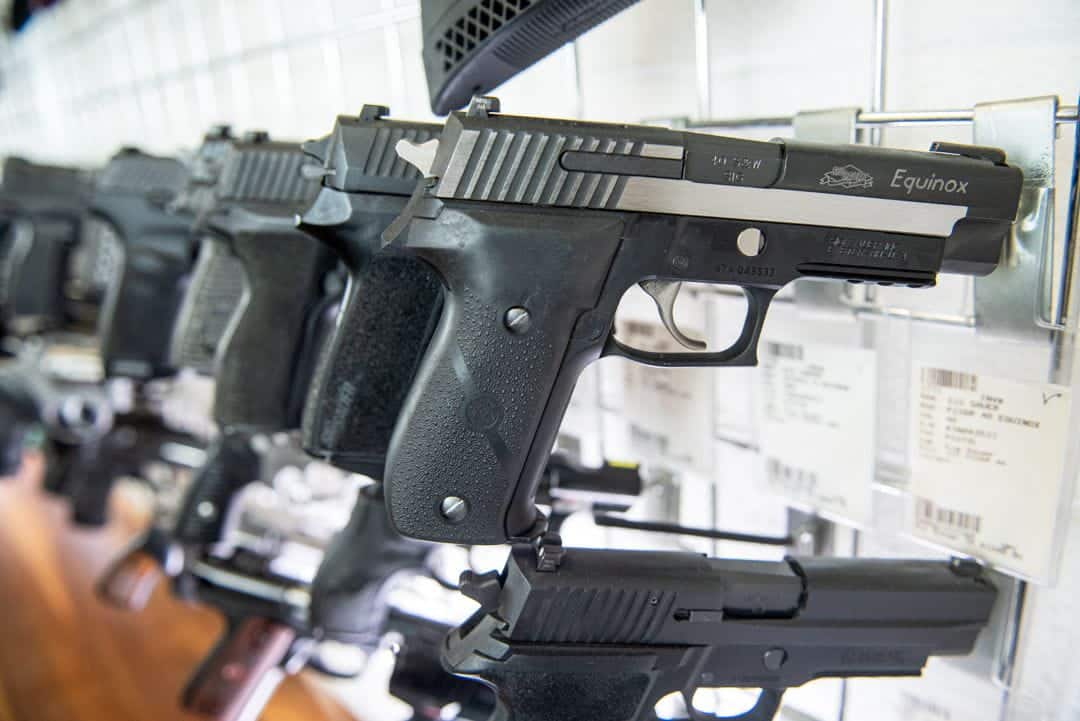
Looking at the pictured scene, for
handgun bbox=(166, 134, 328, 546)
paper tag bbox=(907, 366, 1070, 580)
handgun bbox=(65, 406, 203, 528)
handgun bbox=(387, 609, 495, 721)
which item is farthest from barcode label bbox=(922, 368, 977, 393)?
handgun bbox=(65, 406, 203, 528)

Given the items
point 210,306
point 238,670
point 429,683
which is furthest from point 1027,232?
point 238,670

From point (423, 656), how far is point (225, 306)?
22.8 inches

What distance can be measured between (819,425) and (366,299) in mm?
458

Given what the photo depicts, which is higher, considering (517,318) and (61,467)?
(517,318)

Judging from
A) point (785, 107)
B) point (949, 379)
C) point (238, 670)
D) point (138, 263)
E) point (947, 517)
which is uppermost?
point (785, 107)

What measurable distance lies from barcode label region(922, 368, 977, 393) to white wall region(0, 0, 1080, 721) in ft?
0.05

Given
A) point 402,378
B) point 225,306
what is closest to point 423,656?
point 402,378

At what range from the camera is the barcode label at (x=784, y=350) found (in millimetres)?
837

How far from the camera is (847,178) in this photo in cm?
63

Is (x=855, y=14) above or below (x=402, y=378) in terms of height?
above

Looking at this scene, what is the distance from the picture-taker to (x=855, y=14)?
785 millimetres

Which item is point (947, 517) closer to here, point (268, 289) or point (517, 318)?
point (517, 318)

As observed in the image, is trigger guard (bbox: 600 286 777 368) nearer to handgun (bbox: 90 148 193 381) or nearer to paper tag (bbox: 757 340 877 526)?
paper tag (bbox: 757 340 877 526)

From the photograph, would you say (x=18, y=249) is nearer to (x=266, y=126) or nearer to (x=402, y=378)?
(x=266, y=126)
